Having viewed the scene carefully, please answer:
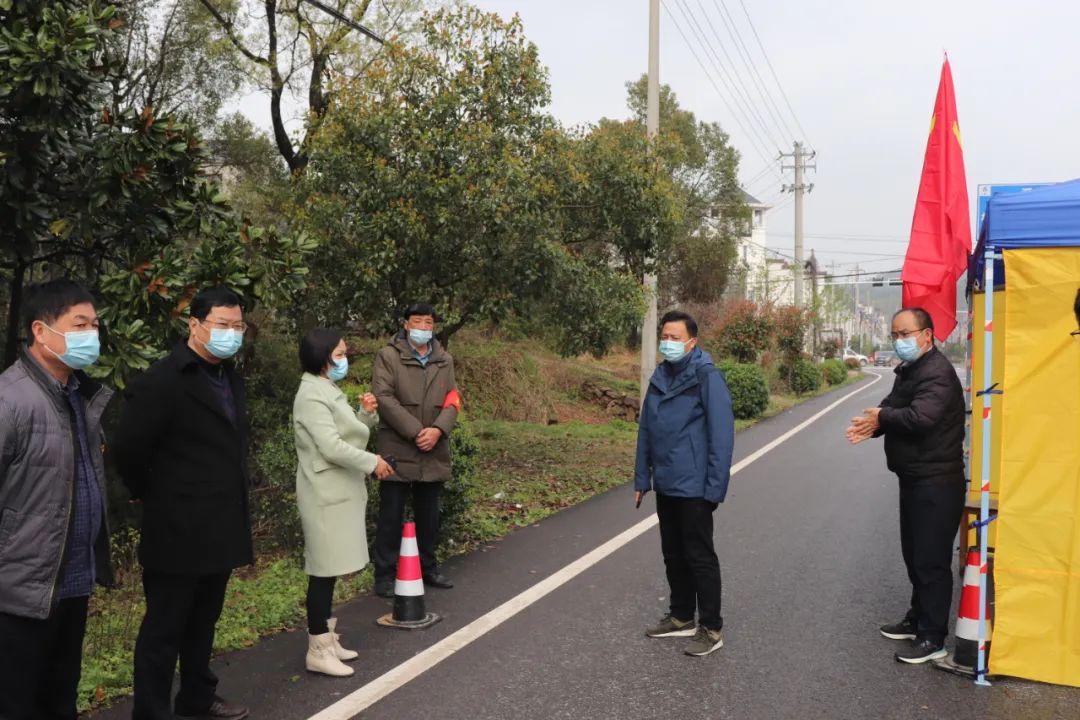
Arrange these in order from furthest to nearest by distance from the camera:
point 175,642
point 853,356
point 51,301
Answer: point 853,356, point 175,642, point 51,301

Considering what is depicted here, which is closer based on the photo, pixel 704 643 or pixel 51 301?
pixel 51 301

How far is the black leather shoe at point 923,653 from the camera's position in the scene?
503cm

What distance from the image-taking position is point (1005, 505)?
4.80 meters

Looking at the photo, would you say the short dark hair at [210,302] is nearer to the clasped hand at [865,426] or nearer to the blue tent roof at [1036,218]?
the clasped hand at [865,426]

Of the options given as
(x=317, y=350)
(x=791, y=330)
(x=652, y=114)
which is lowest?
(x=317, y=350)

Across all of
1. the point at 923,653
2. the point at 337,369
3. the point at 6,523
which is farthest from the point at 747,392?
the point at 6,523

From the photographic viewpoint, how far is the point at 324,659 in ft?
15.5

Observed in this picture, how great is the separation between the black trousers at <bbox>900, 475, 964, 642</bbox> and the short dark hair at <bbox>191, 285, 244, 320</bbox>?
376cm

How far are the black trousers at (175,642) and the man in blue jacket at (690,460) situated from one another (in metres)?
2.48

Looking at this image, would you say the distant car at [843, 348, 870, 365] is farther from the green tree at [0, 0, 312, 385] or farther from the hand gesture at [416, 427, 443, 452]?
the green tree at [0, 0, 312, 385]

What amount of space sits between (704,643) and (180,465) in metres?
2.97

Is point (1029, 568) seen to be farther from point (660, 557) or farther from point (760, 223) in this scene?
point (760, 223)

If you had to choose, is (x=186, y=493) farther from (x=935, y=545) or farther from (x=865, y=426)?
(x=935, y=545)

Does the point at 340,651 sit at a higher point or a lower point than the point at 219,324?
lower
